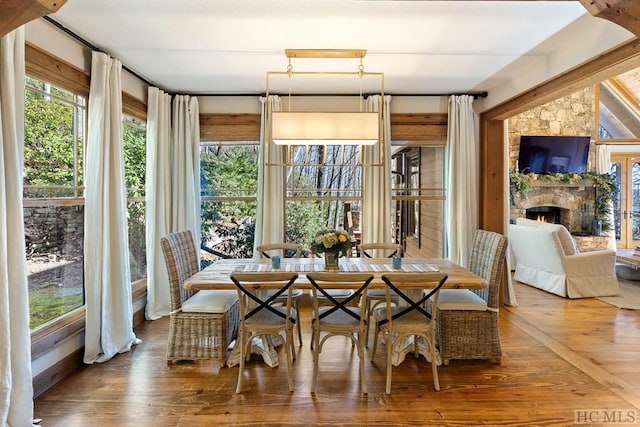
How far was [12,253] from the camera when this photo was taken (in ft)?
6.75

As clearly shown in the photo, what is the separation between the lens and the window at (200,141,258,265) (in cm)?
488

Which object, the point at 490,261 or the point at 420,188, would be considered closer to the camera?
the point at 490,261

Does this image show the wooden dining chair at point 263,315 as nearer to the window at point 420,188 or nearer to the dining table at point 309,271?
the dining table at point 309,271

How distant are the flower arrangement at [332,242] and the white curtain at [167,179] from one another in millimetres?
2012

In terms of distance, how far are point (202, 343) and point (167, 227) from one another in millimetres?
1877

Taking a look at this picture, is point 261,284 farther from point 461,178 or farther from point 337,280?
point 461,178

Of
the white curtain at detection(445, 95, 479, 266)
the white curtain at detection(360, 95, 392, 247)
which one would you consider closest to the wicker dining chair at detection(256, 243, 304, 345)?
the white curtain at detection(360, 95, 392, 247)

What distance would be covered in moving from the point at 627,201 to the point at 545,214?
94.3 inches

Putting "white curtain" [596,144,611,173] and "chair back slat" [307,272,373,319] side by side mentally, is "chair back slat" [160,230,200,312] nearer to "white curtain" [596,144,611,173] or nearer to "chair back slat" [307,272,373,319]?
"chair back slat" [307,272,373,319]

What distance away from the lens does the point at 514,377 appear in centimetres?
278

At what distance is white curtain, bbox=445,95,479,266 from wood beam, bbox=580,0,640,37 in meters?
3.19

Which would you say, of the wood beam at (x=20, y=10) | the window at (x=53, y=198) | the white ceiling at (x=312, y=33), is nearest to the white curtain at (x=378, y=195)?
the white ceiling at (x=312, y=33)

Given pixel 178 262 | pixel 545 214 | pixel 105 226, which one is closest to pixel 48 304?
pixel 105 226

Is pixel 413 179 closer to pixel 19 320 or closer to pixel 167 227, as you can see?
pixel 167 227
